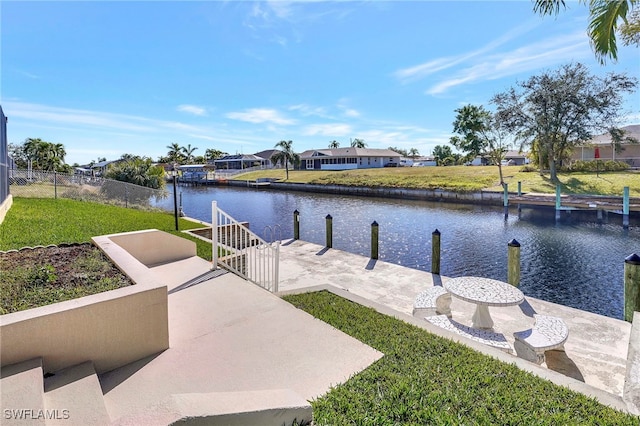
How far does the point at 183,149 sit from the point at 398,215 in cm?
7747

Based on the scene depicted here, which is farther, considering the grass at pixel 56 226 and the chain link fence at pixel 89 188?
the chain link fence at pixel 89 188

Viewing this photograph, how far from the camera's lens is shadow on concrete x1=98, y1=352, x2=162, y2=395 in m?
2.89

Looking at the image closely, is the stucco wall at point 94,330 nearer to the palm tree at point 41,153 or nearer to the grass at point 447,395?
the grass at point 447,395

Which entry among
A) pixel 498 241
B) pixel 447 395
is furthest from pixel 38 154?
pixel 447 395

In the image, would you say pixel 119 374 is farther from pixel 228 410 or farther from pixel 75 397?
pixel 228 410

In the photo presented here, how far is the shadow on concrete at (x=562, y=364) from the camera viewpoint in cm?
448

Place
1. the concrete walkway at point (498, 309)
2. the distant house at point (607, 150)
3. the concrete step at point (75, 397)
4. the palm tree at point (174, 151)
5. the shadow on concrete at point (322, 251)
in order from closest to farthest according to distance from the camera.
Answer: the concrete step at point (75, 397)
the concrete walkway at point (498, 309)
the shadow on concrete at point (322, 251)
the distant house at point (607, 150)
the palm tree at point (174, 151)

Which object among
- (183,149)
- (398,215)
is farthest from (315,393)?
(183,149)

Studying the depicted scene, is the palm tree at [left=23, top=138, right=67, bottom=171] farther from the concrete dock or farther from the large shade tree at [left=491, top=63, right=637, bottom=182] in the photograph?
the large shade tree at [left=491, top=63, right=637, bottom=182]

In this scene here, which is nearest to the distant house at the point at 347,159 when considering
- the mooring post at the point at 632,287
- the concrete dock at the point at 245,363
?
the mooring post at the point at 632,287

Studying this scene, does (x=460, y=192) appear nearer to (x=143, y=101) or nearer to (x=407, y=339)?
(x=143, y=101)

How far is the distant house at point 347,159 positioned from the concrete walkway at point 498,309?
50290 millimetres

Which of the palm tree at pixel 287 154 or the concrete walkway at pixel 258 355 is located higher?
the palm tree at pixel 287 154

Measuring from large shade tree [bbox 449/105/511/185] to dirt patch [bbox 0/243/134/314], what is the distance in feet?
120
